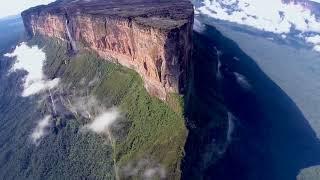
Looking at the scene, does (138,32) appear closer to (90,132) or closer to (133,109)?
(133,109)

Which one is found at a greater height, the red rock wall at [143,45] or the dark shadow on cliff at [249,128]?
the red rock wall at [143,45]

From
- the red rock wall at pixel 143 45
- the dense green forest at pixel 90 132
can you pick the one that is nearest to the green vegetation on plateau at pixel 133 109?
the dense green forest at pixel 90 132

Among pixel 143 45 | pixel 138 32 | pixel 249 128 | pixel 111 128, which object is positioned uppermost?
pixel 138 32

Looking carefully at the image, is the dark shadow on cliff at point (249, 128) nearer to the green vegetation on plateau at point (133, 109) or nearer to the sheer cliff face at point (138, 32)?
the green vegetation on plateau at point (133, 109)

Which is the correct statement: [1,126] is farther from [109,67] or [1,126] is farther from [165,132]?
[165,132]

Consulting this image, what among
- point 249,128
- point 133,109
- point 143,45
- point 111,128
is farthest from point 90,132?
point 249,128

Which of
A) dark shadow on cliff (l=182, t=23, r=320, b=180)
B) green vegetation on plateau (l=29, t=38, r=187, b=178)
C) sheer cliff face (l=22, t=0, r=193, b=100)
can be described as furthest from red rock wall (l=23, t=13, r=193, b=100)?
dark shadow on cliff (l=182, t=23, r=320, b=180)

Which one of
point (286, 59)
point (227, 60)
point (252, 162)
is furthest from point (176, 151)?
point (286, 59)
